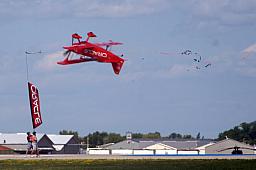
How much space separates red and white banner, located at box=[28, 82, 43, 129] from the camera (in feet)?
283

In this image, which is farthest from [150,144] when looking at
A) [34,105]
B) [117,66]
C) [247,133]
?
[117,66]

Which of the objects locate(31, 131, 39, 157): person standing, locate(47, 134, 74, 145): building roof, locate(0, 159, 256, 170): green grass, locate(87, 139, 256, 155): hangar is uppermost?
locate(47, 134, 74, 145): building roof

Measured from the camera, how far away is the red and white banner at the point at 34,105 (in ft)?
283

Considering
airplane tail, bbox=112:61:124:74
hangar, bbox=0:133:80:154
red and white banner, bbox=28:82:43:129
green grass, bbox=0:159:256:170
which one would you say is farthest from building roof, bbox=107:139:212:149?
airplane tail, bbox=112:61:124:74

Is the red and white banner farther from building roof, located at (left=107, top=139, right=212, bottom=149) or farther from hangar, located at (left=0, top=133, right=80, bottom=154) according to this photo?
building roof, located at (left=107, top=139, right=212, bottom=149)

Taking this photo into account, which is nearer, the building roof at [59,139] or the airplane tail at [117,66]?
the airplane tail at [117,66]

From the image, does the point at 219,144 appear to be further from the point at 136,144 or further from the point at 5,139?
the point at 5,139

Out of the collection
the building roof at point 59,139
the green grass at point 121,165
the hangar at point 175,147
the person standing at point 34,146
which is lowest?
the green grass at point 121,165

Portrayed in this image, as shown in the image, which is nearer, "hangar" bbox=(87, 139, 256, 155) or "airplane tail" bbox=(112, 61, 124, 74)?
"airplane tail" bbox=(112, 61, 124, 74)

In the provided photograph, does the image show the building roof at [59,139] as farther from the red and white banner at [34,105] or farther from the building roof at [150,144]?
the red and white banner at [34,105]

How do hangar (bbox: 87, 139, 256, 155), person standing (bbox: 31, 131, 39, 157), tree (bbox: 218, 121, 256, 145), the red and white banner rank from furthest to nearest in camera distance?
tree (bbox: 218, 121, 256, 145), hangar (bbox: 87, 139, 256, 155), the red and white banner, person standing (bbox: 31, 131, 39, 157)

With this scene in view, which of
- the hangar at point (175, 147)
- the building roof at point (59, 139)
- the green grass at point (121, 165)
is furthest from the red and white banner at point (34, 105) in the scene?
the building roof at point (59, 139)

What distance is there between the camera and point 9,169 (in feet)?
215

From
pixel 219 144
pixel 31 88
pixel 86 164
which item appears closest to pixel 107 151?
pixel 219 144
